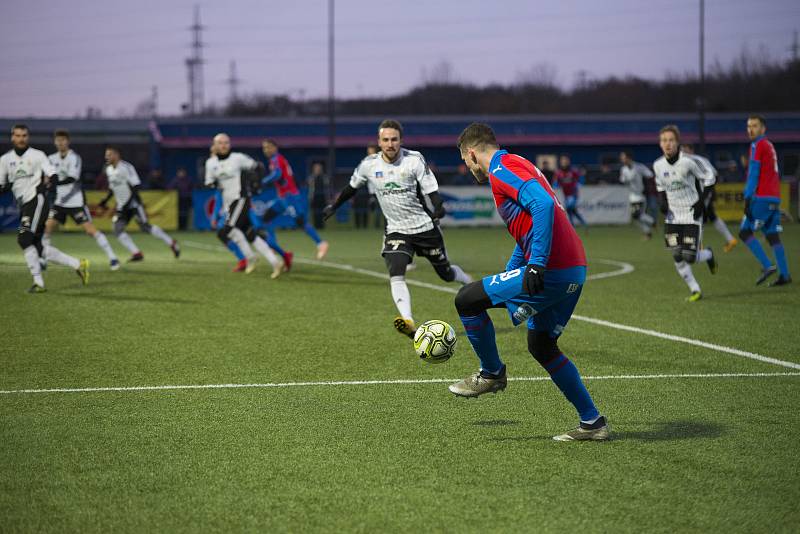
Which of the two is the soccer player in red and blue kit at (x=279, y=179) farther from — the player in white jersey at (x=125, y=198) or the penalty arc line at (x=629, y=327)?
the player in white jersey at (x=125, y=198)

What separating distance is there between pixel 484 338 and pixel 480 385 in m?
0.33

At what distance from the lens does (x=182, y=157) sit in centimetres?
5309

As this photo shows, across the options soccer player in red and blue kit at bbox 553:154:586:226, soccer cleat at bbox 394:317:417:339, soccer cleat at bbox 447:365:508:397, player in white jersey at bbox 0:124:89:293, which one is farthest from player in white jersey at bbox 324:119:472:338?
soccer player in red and blue kit at bbox 553:154:586:226

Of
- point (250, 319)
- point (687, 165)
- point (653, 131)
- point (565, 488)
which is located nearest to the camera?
point (565, 488)

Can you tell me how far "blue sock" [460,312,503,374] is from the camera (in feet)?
19.0

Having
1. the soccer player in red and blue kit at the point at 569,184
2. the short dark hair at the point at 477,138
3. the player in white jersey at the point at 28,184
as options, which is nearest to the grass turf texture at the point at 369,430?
the short dark hair at the point at 477,138

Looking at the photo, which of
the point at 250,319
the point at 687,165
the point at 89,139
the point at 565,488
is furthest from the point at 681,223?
the point at 89,139

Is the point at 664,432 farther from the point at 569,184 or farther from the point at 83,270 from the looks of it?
the point at 569,184

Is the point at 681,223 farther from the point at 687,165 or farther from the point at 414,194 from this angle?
the point at 414,194

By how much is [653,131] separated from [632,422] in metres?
51.3

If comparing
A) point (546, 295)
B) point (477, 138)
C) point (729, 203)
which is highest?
point (477, 138)

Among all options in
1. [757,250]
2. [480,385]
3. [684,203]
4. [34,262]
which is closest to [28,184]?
[34,262]

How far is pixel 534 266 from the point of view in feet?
17.0

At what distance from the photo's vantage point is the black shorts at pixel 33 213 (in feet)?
43.3
